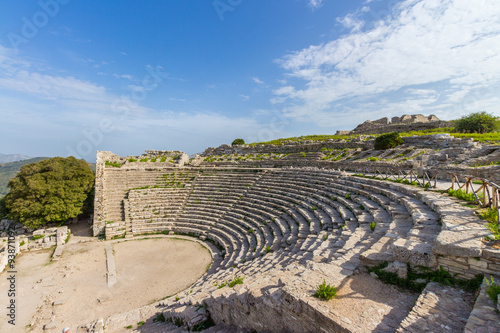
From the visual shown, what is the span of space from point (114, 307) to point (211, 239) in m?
6.64

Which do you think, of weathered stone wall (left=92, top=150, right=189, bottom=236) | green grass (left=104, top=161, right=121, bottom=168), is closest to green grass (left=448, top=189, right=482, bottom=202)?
weathered stone wall (left=92, top=150, right=189, bottom=236)

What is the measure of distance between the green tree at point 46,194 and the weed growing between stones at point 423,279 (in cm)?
2126

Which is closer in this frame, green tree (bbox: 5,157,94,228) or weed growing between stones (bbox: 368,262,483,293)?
weed growing between stones (bbox: 368,262,483,293)

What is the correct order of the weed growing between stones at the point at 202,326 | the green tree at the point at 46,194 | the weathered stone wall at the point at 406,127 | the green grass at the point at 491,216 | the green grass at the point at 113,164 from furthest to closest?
the weathered stone wall at the point at 406,127 < the green grass at the point at 113,164 < the green tree at the point at 46,194 < the weed growing between stones at the point at 202,326 < the green grass at the point at 491,216

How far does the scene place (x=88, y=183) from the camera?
19.5 meters

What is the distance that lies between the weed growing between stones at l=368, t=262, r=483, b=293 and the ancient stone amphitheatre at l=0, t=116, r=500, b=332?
27mm

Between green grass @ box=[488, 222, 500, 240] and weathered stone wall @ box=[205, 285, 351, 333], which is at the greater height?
green grass @ box=[488, 222, 500, 240]

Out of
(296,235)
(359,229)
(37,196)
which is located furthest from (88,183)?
(359,229)

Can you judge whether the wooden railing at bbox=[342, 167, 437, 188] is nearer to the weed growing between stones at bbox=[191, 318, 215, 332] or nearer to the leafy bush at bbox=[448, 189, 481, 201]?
the leafy bush at bbox=[448, 189, 481, 201]

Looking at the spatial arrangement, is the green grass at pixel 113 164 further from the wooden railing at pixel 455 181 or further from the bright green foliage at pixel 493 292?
the bright green foliage at pixel 493 292

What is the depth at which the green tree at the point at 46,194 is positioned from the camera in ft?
52.9

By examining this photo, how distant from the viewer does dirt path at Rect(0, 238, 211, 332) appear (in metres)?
9.04

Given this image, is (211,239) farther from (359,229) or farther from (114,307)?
(359,229)

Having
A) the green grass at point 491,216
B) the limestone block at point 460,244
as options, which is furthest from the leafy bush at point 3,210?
the green grass at point 491,216
